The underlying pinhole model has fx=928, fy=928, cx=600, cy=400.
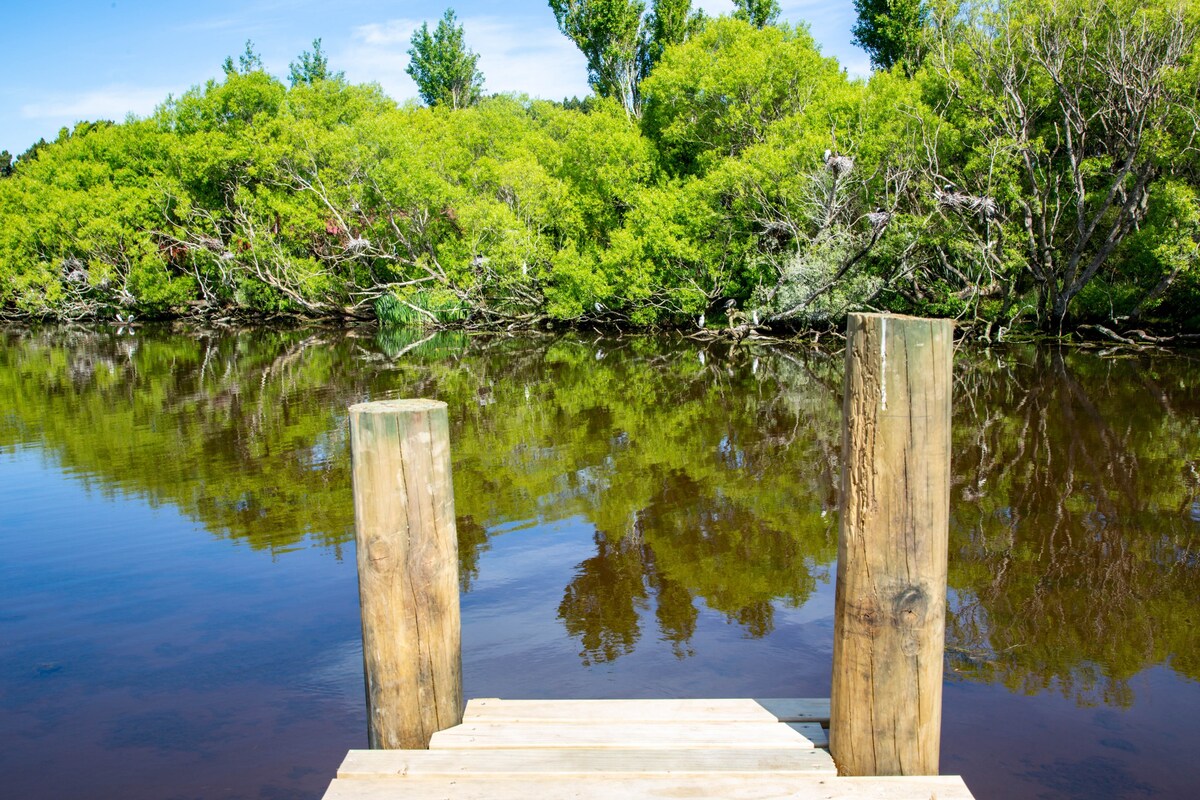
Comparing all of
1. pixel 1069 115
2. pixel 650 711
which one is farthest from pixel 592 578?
pixel 1069 115

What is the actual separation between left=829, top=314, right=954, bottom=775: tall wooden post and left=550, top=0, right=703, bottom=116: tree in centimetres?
4109

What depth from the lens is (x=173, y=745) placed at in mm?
5188

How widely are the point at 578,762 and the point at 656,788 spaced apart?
0.35m

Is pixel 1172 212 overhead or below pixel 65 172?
below

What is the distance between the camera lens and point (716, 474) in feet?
36.0

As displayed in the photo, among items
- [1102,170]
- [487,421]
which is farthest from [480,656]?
[1102,170]

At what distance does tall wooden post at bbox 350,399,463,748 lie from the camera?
3.68m

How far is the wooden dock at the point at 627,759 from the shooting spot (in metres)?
3.46

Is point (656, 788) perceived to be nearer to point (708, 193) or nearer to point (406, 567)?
point (406, 567)

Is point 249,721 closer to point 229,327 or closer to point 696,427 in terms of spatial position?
point 696,427

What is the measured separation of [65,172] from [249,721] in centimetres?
4628

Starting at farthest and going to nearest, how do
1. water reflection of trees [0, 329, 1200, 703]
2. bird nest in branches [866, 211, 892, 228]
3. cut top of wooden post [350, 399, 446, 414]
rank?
bird nest in branches [866, 211, 892, 228] → water reflection of trees [0, 329, 1200, 703] → cut top of wooden post [350, 399, 446, 414]

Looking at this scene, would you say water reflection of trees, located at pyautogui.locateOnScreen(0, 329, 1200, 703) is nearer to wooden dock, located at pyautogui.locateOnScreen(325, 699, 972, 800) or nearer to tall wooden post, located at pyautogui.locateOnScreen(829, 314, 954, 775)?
wooden dock, located at pyautogui.locateOnScreen(325, 699, 972, 800)

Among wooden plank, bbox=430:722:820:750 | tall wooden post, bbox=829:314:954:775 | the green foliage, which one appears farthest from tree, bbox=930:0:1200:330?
wooden plank, bbox=430:722:820:750
